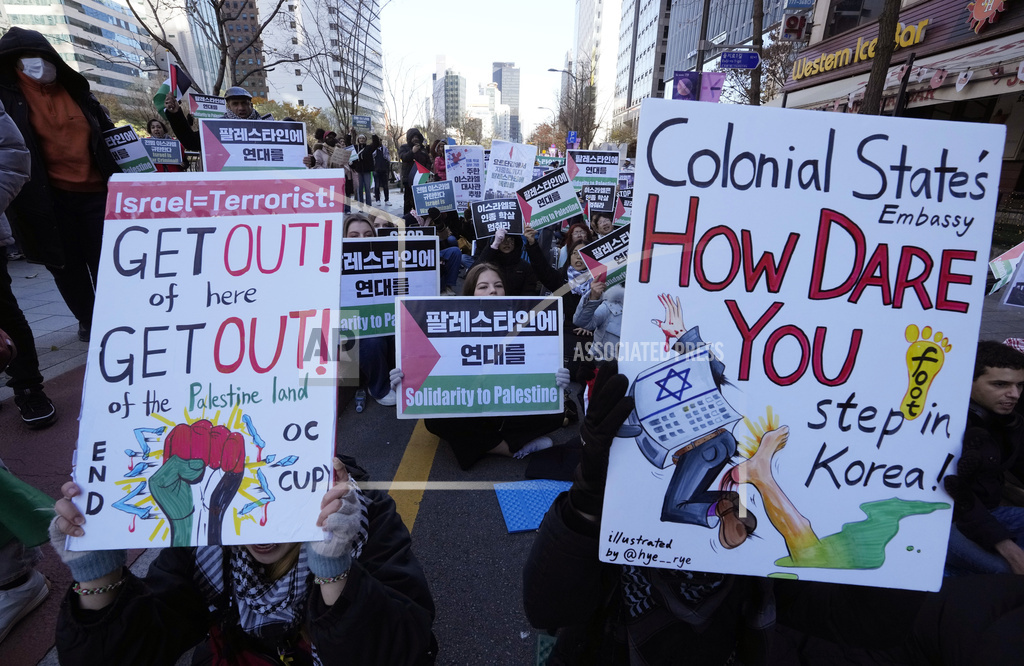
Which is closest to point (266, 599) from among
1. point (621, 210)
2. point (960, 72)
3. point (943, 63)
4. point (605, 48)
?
point (621, 210)

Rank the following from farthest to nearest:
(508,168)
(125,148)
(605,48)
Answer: (605,48) < (508,168) < (125,148)

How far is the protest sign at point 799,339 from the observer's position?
1.13 metres

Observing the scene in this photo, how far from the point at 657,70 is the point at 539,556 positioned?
6862cm

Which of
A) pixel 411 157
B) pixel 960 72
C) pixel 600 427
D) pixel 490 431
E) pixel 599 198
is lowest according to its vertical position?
pixel 490 431

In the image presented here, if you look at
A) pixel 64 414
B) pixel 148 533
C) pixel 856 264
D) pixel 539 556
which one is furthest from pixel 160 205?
pixel 64 414

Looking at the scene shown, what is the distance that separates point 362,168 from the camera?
45.3ft

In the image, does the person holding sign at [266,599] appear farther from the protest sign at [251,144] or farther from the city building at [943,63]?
the city building at [943,63]

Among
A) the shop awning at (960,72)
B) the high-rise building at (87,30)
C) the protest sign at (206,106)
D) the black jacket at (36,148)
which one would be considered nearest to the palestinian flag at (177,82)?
the protest sign at (206,106)

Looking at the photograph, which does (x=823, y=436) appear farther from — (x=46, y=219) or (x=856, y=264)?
(x=46, y=219)

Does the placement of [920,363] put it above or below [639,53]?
below

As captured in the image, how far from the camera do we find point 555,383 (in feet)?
10.7

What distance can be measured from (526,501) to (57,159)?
425 centimetres

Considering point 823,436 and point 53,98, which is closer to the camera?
point 823,436

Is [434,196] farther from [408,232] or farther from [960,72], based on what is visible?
[960,72]
